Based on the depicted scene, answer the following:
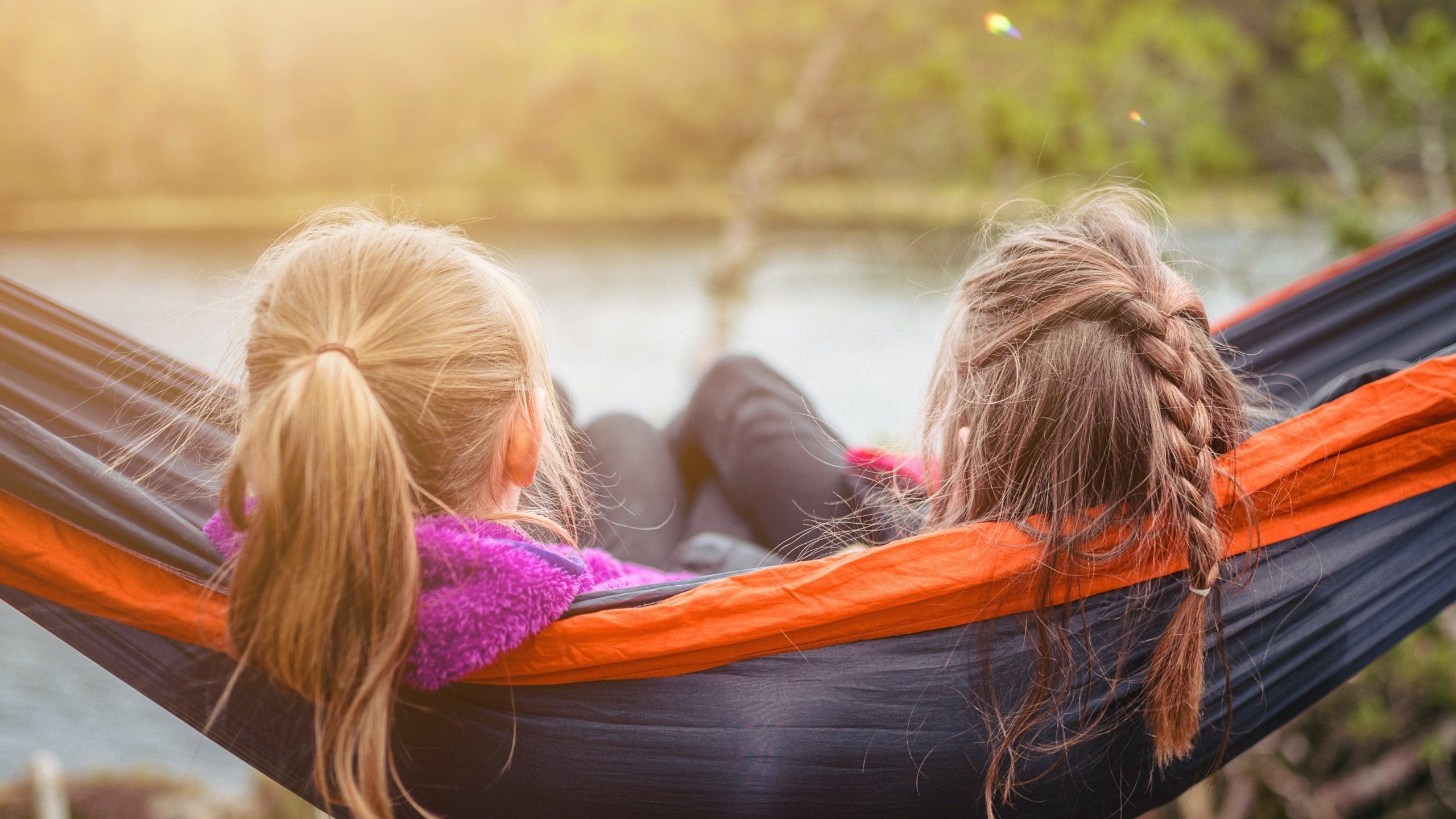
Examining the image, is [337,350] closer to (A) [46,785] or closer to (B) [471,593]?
(B) [471,593]

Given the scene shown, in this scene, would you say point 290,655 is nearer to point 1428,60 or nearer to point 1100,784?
point 1100,784

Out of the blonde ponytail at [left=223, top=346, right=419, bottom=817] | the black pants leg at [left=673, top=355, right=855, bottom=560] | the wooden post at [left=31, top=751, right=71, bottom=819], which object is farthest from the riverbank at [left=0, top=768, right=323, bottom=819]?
the blonde ponytail at [left=223, top=346, right=419, bottom=817]

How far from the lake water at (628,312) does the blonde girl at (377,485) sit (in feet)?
0.52

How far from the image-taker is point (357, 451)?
2.04 ft

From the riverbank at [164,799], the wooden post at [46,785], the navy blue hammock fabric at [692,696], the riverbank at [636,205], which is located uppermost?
the riverbank at [636,205]

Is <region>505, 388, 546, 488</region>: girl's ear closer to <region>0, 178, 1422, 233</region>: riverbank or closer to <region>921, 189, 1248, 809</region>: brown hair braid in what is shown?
<region>921, 189, 1248, 809</region>: brown hair braid

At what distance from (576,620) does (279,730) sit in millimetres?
274

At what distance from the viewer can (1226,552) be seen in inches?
30.9

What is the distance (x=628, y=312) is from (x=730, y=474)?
11.8 ft

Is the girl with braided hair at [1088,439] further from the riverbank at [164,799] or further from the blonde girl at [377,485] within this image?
the riverbank at [164,799]

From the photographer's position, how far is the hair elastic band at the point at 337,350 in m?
0.65

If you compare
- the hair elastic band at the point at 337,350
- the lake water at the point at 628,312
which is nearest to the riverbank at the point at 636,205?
the lake water at the point at 628,312

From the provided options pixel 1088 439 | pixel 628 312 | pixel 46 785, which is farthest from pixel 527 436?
pixel 628 312

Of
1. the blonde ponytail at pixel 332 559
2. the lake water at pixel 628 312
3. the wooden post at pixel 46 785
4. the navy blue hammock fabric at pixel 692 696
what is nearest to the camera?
the blonde ponytail at pixel 332 559
